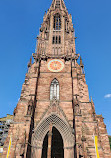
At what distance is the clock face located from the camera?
74.4 feet

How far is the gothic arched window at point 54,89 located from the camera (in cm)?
1991

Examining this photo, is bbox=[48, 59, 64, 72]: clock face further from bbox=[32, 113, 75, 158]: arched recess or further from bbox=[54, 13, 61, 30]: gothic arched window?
bbox=[54, 13, 61, 30]: gothic arched window

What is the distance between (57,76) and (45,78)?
189cm

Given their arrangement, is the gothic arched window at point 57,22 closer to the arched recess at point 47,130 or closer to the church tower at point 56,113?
the church tower at point 56,113

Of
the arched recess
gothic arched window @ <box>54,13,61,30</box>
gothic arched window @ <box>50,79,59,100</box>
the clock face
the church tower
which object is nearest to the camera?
the church tower

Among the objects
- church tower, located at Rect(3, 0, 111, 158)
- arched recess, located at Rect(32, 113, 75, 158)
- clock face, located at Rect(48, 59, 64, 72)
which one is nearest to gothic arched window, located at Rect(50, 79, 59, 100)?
church tower, located at Rect(3, 0, 111, 158)

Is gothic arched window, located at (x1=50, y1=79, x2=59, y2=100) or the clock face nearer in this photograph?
gothic arched window, located at (x1=50, y1=79, x2=59, y2=100)

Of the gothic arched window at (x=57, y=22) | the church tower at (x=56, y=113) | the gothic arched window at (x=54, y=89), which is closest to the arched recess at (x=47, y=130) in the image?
the church tower at (x=56, y=113)

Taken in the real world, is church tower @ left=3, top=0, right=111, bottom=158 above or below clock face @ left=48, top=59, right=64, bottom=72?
below

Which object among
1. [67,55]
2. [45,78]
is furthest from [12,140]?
[67,55]

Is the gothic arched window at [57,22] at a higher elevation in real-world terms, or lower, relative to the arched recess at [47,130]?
higher

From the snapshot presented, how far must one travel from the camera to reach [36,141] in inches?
630

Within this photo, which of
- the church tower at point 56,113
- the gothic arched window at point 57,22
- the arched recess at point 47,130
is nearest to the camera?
the church tower at point 56,113

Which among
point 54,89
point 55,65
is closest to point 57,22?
point 55,65
